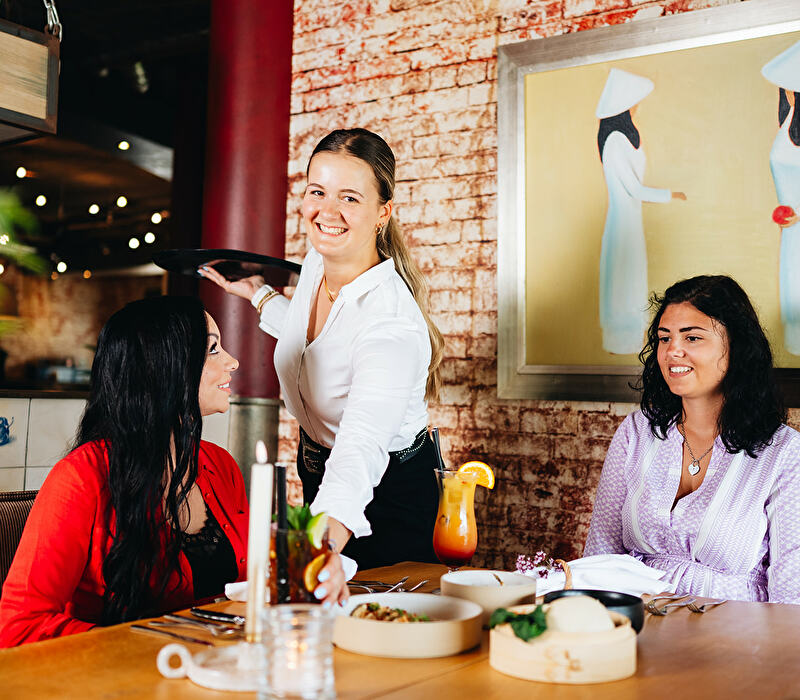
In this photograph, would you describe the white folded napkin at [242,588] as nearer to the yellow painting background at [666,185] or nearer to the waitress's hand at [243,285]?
the waitress's hand at [243,285]

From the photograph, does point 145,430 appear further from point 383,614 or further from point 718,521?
point 718,521

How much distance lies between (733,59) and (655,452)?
127 cm

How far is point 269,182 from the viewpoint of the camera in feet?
11.5

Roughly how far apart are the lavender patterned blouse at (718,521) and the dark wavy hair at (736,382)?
0.04m

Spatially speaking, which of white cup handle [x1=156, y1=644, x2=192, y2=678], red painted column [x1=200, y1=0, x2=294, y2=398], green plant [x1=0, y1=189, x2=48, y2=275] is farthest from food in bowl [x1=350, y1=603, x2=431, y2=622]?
green plant [x1=0, y1=189, x2=48, y2=275]

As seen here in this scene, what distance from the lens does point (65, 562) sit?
57.2 inches

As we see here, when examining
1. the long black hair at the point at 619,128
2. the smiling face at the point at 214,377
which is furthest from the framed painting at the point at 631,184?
the smiling face at the point at 214,377

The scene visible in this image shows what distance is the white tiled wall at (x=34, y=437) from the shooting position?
9.25 ft

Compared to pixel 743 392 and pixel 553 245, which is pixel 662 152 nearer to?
pixel 553 245

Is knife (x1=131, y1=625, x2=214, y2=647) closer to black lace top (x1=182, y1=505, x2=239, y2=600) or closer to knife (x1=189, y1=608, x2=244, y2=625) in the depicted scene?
knife (x1=189, y1=608, x2=244, y2=625)

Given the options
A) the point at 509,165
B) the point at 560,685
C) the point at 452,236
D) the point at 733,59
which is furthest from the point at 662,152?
the point at 560,685

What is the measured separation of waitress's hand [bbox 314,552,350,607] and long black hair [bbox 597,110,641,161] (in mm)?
2078

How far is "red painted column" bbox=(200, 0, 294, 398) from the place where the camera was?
347 cm

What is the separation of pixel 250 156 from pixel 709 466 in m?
2.19
